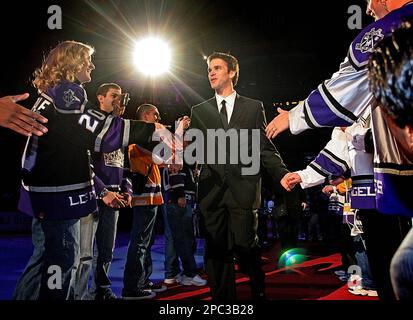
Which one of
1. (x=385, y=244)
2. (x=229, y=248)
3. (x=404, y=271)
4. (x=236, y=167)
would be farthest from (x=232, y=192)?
(x=404, y=271)

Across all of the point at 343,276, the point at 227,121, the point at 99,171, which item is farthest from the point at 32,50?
the point at 343,276

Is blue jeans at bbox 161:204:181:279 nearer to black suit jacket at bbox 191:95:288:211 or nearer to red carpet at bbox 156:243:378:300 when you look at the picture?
red carpet at bbox 156:243:378:300

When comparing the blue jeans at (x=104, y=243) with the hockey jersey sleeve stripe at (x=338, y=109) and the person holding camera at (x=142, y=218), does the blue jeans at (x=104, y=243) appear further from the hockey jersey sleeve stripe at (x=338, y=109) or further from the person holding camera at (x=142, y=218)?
the hockey jersey sleeve stripe at (x=338, y=109)

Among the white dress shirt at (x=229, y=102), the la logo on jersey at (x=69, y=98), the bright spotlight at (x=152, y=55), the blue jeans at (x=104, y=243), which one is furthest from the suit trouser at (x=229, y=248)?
the bright spotlight at (x=152, y=55)

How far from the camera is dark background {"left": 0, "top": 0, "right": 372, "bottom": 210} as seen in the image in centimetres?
655

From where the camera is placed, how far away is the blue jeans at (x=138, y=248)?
423 cm

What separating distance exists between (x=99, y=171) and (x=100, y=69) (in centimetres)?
575

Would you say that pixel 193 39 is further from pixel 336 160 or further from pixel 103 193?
pixel 336 160

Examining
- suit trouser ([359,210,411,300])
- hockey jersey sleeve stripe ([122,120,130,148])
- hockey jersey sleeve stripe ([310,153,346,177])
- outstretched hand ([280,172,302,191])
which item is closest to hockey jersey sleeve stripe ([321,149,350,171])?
hockey jersey sleeve stripe ([310,153,346,177])

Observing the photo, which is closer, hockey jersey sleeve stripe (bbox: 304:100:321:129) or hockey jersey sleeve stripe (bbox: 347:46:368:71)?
hockey jersey sleeve stripe (bbox: 347:46:368:71)

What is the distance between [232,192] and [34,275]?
63.5 inches

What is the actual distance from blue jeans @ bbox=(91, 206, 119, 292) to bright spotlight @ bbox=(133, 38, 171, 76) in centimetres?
545

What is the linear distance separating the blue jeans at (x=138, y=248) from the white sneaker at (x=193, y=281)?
1.92ft

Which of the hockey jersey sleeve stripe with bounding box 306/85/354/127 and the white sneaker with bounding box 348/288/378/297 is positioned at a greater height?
the hockey jersey sleeve stripe with bounding box 306/85/354/127
